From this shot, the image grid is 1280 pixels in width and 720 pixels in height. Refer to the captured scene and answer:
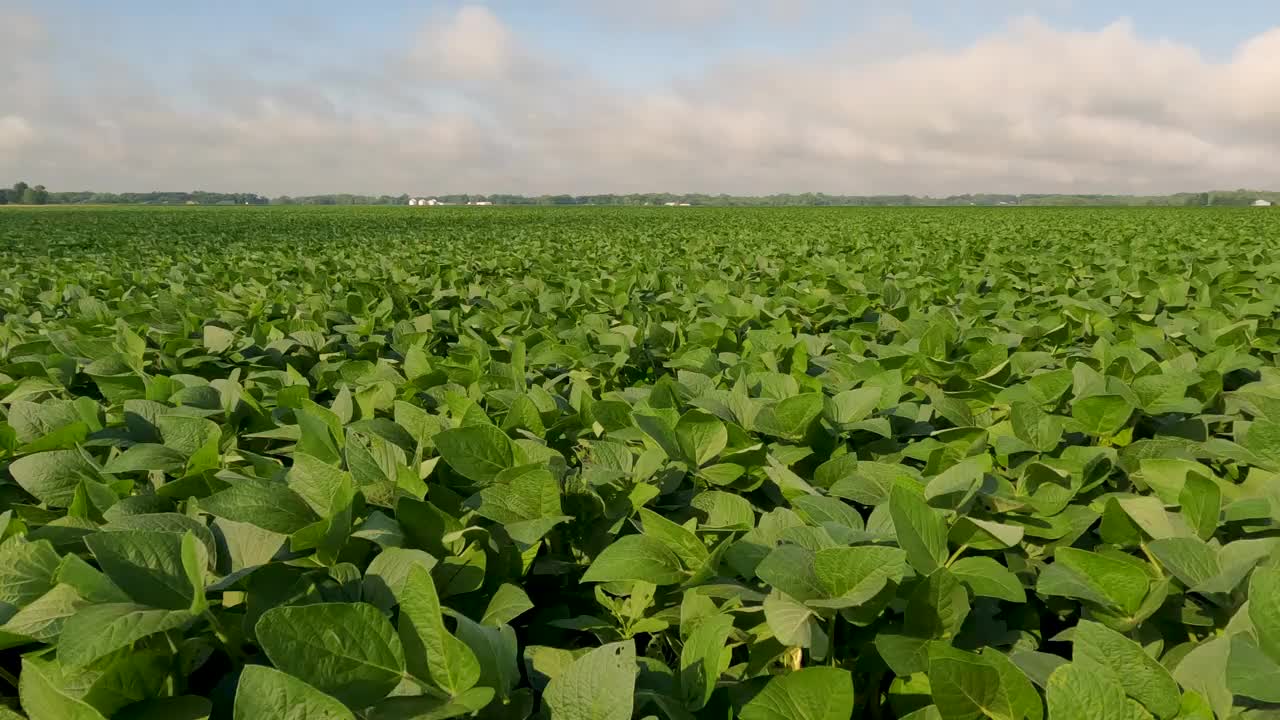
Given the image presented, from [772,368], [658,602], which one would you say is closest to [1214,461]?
[772,368]

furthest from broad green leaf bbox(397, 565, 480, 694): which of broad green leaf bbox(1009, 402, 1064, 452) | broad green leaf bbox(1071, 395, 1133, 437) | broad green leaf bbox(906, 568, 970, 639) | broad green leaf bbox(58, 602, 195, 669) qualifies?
broad green leaf bbox(1071, 395, 1133, 437)

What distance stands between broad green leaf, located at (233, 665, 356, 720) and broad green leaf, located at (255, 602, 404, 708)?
0.06 meters

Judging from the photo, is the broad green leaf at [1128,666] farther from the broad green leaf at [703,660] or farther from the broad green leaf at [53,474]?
the broad green leaf at [53,474]

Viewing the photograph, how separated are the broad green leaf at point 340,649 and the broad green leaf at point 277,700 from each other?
0.06 metres

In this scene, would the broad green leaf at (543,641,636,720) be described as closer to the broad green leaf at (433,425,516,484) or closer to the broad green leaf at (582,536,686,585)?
the broad green leaf at (582,536,686,585)

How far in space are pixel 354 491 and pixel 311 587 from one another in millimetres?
175

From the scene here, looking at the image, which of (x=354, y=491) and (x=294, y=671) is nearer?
(x=294, y=671)

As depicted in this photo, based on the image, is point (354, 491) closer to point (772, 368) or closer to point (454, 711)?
point (454, 711)

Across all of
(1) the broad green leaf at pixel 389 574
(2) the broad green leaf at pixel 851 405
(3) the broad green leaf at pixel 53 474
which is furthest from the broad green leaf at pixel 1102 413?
(3) the broad green leaf at pixel 53 474

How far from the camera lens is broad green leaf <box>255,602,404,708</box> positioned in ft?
2.84

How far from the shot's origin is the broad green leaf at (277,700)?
785 millimetres

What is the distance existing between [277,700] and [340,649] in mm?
108

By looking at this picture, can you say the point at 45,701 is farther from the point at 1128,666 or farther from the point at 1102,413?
the point at 1102,413

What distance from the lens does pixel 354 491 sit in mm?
1257
